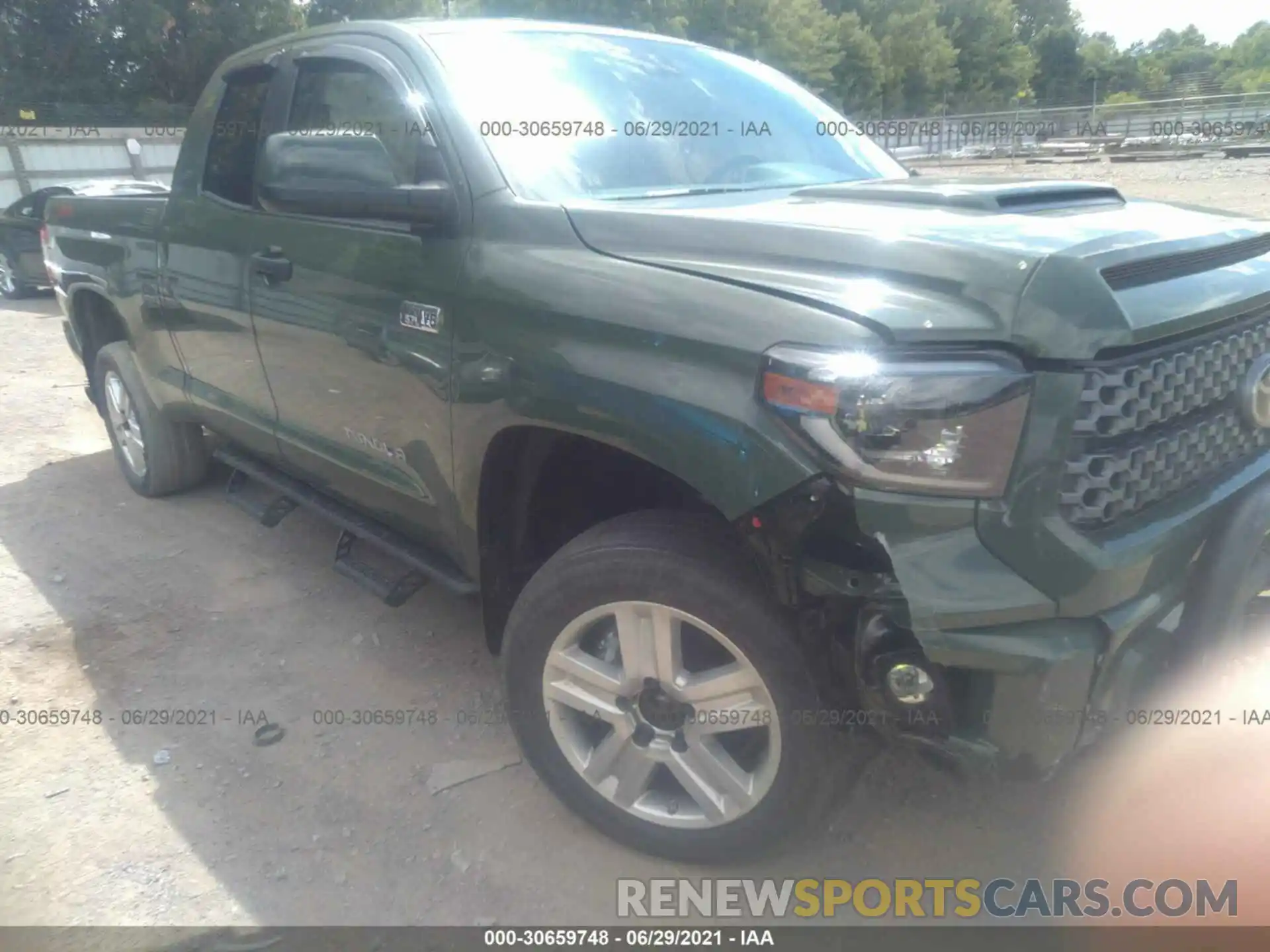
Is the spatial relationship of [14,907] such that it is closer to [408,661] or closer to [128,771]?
[128,771]

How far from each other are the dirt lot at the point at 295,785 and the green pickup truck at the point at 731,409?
299 millimetres

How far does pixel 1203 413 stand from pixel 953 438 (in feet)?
2.21

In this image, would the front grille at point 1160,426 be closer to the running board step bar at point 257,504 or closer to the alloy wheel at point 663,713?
the alloy wheel at point 663,713

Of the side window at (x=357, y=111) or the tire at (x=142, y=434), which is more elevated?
the side window at (x=357, y=111)

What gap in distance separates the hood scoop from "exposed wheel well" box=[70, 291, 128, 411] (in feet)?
12.3

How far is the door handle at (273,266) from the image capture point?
3.02 metres

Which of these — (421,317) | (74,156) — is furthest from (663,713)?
(74,156)

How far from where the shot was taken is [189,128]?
386 centimetres

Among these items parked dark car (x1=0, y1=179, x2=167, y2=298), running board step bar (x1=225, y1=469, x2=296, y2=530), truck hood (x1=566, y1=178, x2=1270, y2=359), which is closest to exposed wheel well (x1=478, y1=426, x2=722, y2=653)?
truck hood (x1=566, y1=178, x2=1270, y2=359)

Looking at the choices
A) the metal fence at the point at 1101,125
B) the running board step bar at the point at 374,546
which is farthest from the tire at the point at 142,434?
the metal fence at the point at 1101,125

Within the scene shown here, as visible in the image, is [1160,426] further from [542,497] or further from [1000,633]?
[542,497]

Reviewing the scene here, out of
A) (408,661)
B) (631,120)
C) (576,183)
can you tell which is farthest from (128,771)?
(631,120)

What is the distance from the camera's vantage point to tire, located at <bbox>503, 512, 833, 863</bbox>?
201 centimetres

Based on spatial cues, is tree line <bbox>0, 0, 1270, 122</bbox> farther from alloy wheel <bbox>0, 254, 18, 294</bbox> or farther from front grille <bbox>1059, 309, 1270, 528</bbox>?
alloy wheel <bbox>0, 254, 18, 294</bbox>
